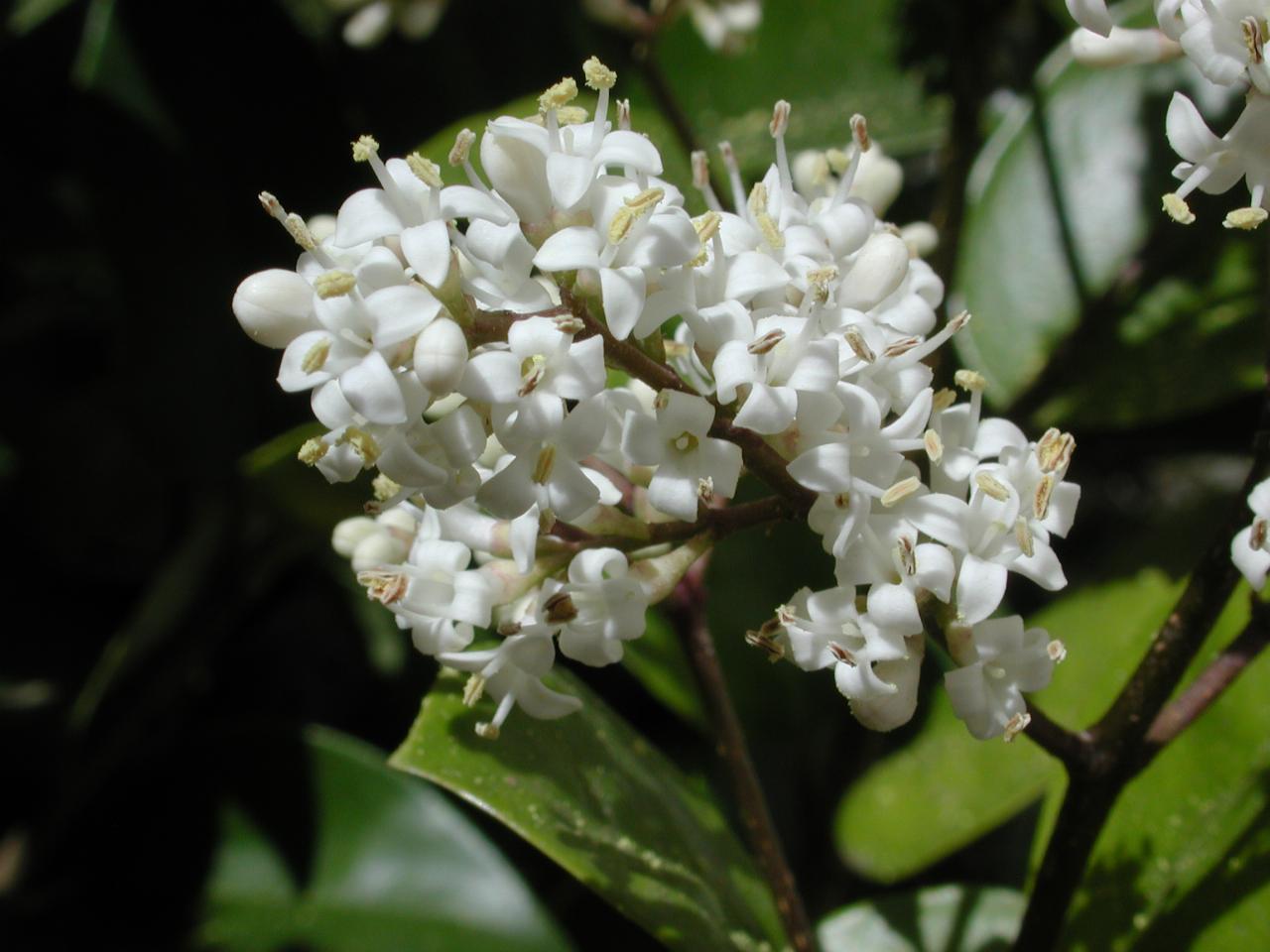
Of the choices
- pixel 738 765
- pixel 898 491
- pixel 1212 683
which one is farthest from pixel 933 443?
pixel 738 765

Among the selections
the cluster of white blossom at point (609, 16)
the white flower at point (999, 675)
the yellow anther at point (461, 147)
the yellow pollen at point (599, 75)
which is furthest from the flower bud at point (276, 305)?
the cluster of white blossom at point (609, 16)

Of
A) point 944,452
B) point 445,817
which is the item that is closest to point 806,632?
point 944,452

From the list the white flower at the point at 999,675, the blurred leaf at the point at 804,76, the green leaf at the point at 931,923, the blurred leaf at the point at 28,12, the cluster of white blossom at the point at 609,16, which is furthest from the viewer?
the blurred leaf at the point at 28,12

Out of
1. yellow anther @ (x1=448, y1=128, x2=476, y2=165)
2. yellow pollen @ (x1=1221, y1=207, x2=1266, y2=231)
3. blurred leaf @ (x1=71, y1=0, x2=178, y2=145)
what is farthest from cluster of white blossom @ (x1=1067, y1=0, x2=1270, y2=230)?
blurred leaf @ (x1=71, y1=0, x2=178, y2=145)

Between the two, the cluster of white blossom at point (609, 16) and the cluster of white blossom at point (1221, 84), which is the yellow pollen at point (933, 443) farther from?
the cluster of white blossom at point (609, 16)

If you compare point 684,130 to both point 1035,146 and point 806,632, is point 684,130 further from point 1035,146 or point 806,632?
point 806,632

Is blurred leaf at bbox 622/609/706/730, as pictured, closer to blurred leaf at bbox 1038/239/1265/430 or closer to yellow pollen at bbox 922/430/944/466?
blurred leaf at bbox 1038/239/1265/430
